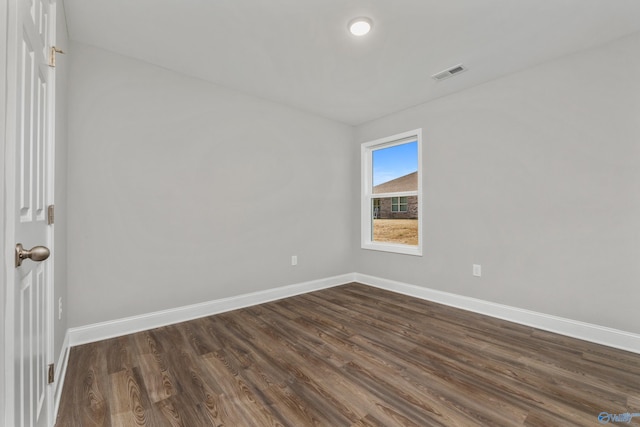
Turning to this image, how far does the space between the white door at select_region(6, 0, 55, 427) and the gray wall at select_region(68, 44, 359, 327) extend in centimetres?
112

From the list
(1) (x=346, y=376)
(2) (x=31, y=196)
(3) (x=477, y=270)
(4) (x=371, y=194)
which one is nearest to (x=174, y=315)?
(1) (x=346, y=376)

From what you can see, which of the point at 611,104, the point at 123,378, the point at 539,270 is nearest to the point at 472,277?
the point at 539,270

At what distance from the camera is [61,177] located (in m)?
2.02

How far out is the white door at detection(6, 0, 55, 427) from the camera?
81 centimetres

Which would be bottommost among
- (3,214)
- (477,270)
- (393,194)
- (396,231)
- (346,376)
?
(346,376)

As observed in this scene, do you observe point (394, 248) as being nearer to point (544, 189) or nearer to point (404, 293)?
point (404, 293)

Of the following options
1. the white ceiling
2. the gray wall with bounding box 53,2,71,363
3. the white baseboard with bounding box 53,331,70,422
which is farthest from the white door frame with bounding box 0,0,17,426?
the white ceiling

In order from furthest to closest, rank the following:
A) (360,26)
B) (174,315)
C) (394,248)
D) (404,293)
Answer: (394,248) → (404,293) → (174,315) → (360,26)

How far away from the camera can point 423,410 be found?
158cm

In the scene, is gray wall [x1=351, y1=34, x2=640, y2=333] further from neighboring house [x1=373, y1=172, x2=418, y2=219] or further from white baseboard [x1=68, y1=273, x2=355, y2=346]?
white baseboard [x1=68, y1=273, x2=355, y2=346]

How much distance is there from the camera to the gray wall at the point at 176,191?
95.1 inches

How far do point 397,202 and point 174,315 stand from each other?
3.08 meters

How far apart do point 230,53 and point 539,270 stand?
11.6 feet

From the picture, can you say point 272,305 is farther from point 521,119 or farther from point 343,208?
point 521,119
